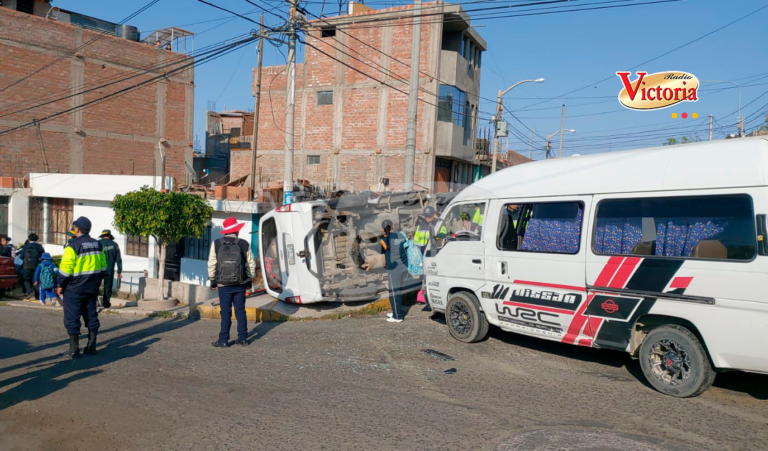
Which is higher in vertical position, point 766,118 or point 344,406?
point 766,118

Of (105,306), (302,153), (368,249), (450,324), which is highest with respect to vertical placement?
Answer: (302,153)

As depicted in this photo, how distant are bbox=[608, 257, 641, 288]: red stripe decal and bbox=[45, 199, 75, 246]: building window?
19386 mm

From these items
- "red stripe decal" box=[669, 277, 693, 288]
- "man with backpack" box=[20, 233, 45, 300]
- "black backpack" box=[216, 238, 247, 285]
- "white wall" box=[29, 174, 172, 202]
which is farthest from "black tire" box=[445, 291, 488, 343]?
"white wall" box=[29, 174, 172, 202]

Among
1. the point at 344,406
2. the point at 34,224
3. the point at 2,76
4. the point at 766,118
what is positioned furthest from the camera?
the point at 2,76

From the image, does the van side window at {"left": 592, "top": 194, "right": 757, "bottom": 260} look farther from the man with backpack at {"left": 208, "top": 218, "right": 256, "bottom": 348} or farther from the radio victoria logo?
the radio victoria logo

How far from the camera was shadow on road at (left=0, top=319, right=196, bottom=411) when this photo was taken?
558cm

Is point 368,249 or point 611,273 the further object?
point 368,249

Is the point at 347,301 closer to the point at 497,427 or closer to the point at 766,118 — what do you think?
the point at 497,427

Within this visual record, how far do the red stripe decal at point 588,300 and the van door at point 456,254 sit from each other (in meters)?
1.39

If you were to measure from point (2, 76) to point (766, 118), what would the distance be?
31.4 meters

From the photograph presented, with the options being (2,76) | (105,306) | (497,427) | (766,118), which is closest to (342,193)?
(105,306)

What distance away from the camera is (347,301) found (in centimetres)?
1076

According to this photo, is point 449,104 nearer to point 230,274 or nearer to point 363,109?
point 363,109

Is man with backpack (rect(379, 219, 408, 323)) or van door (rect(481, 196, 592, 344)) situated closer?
van door (rect(481, 196, 592, 344))
